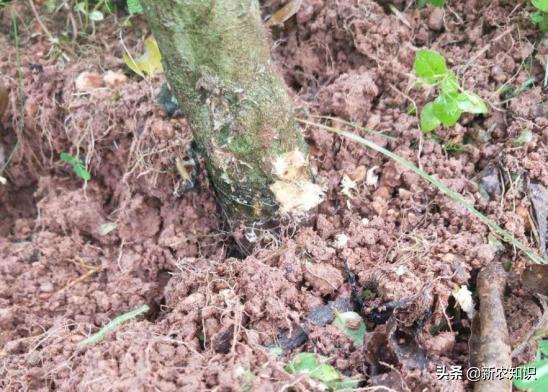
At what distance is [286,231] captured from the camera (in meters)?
1.29

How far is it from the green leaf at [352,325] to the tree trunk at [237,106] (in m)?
0.28

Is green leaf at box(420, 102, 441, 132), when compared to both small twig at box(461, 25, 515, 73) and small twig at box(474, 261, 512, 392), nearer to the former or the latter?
small twig at box(461, 25, 515, 73)

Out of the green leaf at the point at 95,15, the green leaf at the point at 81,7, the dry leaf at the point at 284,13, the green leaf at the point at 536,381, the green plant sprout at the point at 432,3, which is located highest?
the green leaf at the point at 81,7

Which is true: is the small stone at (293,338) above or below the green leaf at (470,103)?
below

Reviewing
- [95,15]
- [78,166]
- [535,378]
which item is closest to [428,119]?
[535,378]

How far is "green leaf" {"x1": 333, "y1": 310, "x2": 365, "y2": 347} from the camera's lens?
3.61 feet

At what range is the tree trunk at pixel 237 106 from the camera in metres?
0.98

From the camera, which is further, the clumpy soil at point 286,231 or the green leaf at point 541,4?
the green leaf at point 541,4

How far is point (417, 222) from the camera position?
126cm

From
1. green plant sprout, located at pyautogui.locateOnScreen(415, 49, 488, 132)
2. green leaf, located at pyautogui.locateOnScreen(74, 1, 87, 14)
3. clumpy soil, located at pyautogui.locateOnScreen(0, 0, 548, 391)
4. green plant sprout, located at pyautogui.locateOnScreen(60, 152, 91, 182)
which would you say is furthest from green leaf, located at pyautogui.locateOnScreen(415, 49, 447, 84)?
green leaf, located at pyautogui.locateOnScreen(74, 1, 87, 14)

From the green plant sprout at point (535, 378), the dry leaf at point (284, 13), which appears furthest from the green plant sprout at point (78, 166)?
the green plant sprout at point (535, 378)

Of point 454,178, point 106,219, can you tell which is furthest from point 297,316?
point 106,219

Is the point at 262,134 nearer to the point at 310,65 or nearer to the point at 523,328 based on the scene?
the point at 310,65

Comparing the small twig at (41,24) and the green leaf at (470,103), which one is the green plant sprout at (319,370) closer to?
the green leaf at (470,103)
